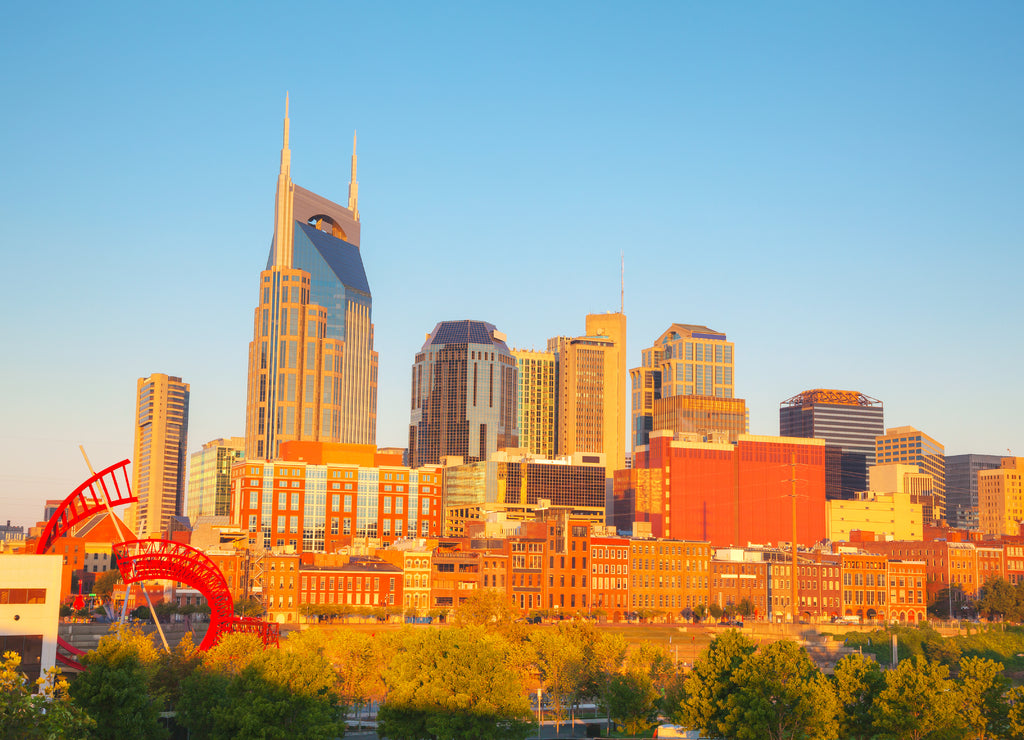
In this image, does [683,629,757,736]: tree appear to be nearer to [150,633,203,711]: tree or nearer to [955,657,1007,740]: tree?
[955,657,1007,740]: tree

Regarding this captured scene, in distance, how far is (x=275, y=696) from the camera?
98.7 metres

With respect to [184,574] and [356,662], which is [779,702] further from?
[184,574]

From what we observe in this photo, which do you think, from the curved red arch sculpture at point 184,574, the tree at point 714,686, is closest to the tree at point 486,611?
the curved red arch sculpture at point 184,574

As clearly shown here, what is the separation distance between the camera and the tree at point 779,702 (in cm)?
10212

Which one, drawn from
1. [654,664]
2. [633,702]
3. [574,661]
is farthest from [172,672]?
[654,664]

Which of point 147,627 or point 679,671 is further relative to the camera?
point 147,627

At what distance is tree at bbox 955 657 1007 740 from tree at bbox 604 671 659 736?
110ft

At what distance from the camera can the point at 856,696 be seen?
107 metres

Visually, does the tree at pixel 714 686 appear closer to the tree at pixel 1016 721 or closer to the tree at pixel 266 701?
the tree at pixel 1016 721

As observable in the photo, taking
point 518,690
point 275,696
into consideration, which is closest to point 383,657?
point 518,690

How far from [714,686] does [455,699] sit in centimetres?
2276

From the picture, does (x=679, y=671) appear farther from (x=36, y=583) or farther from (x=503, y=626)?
(x=36, y=583)

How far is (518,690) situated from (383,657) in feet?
109

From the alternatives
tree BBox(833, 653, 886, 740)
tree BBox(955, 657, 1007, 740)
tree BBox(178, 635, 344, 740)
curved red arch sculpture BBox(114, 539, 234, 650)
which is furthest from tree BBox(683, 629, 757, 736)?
curved red arch sculpture BBox(114, 539, 234, 650)
